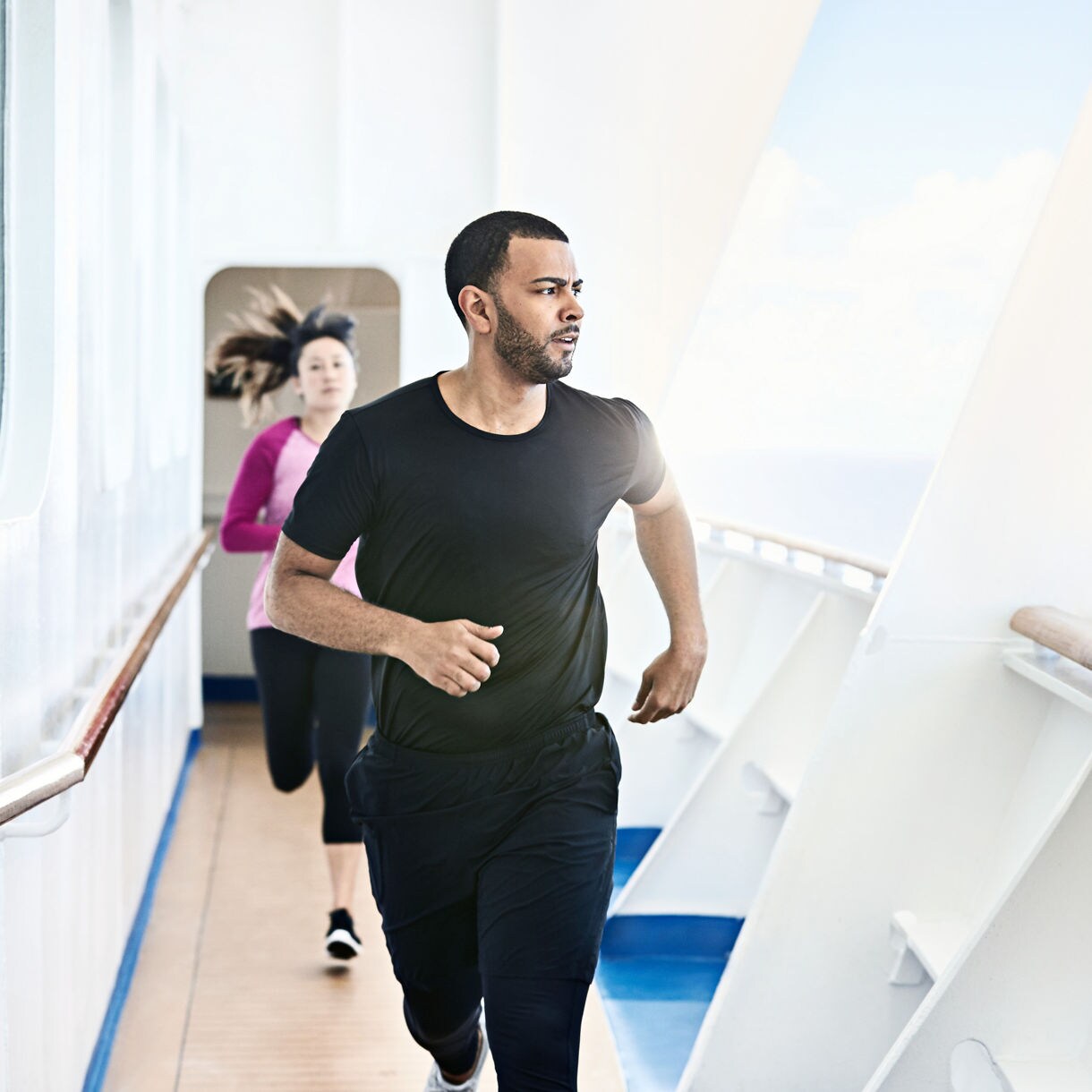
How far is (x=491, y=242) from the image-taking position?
1928 mm

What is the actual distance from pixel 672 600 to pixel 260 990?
5.06 ft

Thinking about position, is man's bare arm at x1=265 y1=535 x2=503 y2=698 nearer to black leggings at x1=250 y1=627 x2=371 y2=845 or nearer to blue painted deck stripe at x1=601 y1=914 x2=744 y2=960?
black leggings at x1=250 y1=627 x2=371 y2=845

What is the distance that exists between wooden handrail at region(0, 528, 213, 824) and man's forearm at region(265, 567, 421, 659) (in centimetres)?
32

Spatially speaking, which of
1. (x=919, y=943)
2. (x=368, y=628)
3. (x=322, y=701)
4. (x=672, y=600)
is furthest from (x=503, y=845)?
(x=322, y=701)

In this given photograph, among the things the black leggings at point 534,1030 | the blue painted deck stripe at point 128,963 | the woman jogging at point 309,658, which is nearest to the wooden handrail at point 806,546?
the woman jogging at point 309,658

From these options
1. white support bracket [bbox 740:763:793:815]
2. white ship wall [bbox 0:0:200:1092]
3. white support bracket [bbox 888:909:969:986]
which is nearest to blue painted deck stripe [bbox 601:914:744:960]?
white support bracket [bbox 740:763:793:815]

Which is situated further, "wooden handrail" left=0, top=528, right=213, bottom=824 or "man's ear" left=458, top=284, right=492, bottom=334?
"man's ear" left=458, top=284, right=492, bottom=334

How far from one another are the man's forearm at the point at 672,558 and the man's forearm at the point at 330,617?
502 millimetres

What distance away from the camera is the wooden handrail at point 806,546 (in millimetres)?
2934

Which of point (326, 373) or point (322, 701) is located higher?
point (326, 373)

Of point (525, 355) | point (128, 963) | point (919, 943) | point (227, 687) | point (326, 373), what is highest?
point (525, 355)

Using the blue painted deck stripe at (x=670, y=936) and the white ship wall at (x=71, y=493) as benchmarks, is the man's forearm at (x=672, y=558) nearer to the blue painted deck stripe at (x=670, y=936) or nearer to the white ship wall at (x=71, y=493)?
the white ship wall at (x=71, y=493)

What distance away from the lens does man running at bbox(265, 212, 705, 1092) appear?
1.86m

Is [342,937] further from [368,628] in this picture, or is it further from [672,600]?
[368,628]
